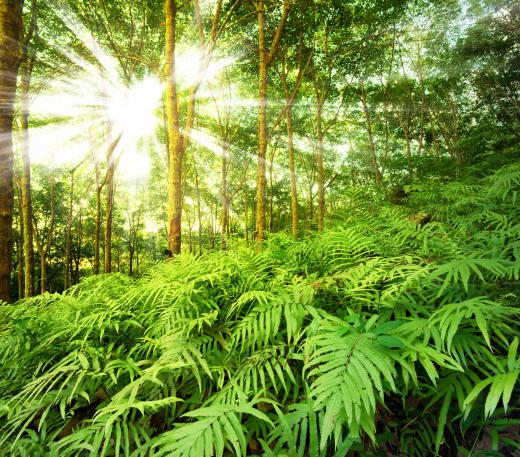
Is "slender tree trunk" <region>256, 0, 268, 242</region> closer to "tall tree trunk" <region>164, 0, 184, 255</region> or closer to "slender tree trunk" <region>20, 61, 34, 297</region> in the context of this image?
"tall tree trunk" <region>164, 0, 184, 255</region>

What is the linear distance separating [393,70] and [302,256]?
62.6 ft

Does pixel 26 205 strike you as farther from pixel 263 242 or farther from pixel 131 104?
pixel 263 242

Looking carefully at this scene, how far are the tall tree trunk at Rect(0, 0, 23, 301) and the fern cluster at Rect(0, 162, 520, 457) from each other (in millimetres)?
2058

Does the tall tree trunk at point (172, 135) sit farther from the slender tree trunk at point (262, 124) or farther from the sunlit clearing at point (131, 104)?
the sunlit clearing at point (131, 104)

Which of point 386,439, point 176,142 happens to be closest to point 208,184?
point 176,142

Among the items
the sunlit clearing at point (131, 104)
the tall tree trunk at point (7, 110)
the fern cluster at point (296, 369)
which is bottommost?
the fern cluster at point (296, 369)

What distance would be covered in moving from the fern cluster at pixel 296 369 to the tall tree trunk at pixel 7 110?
2058 millimetres

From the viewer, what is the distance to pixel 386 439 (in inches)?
53.0

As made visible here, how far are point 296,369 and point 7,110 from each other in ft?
16.4

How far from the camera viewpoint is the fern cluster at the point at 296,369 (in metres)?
1.16

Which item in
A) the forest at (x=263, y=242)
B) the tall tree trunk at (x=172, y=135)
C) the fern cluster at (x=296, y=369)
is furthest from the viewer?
the tall tree trunk at (x=172, y=135)

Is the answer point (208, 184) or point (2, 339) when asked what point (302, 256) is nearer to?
point (2, 339)

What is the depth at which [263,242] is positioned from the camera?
14.0 feet

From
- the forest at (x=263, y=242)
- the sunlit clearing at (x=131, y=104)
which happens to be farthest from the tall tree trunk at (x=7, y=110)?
the sunlit clearing at (x=131, y=104)
